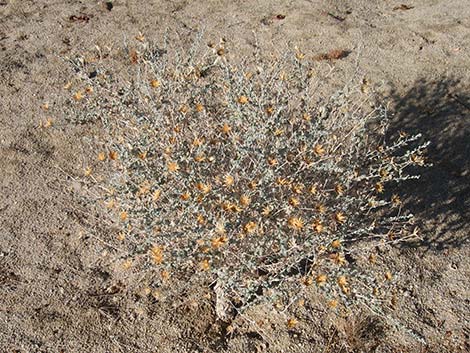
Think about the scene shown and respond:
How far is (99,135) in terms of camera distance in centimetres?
418

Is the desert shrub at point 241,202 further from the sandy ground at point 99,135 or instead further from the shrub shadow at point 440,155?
the shrub shadow at point 440,155

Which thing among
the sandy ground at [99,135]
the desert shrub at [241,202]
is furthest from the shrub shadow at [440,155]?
the desert shrub at [241,202]

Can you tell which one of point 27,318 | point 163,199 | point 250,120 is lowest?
point 27,318

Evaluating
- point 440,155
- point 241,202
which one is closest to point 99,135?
point 241,202

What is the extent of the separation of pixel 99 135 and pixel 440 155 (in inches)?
96.6

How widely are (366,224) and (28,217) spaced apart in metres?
2.09

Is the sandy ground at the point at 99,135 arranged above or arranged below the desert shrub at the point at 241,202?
below

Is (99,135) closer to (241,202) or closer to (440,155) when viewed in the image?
(241,202)

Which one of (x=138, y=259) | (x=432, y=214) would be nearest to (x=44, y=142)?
(x=138, y=259)

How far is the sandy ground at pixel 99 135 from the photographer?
291cm

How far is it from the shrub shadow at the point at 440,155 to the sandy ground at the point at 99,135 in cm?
1

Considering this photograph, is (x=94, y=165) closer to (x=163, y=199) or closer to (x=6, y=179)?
(x=6, y=179)

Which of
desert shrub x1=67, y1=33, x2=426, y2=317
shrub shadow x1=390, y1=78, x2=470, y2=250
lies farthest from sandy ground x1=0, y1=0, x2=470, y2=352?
desert shrub x1=67, y1=33, x2=426, y2=317

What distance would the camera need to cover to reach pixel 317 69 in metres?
4.85
